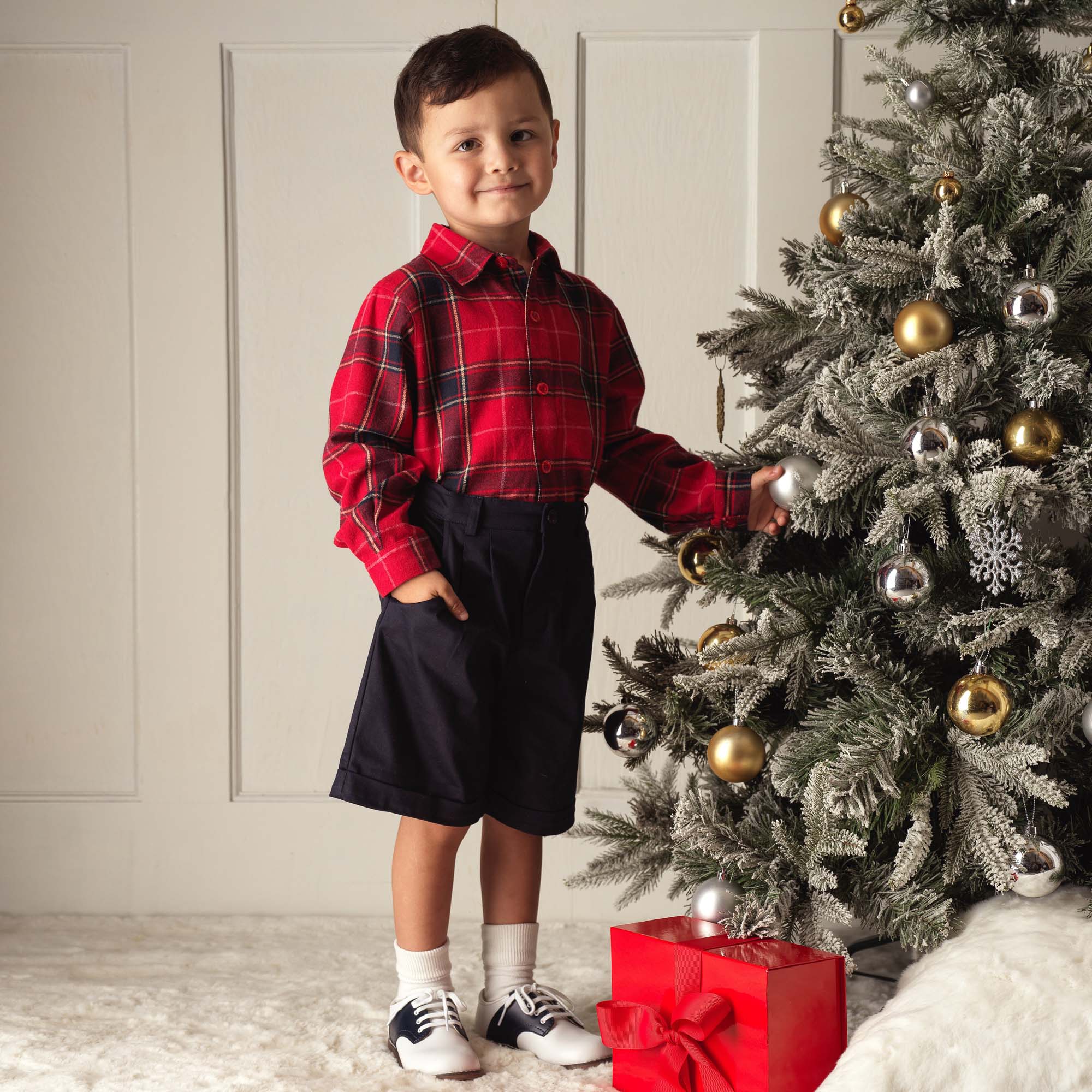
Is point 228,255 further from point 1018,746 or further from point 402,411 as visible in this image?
point 1018,746

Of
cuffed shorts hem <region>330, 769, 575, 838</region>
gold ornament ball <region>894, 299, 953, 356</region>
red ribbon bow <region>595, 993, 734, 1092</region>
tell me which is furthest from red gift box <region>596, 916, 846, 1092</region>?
gold ornament ball <region>894, 299, 953, 356</region>

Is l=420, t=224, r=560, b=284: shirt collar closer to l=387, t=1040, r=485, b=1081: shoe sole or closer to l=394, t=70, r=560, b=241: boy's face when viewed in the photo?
l=394, t=70, r=560, b=241: boy's face

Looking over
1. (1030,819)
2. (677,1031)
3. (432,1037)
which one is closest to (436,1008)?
(432,1037)

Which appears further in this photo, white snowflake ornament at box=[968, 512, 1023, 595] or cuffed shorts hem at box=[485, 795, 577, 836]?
cuffed shorts hem at box=[485, 795, 577, 836]

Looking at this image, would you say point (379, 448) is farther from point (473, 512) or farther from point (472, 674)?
point (472, 674)

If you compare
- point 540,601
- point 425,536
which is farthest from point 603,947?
point 425,536

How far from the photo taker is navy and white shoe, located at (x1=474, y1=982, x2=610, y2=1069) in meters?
1.19

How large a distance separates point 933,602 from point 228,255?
1252 millimetres

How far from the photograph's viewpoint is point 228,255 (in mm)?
1791

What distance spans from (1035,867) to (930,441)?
0.39 meters

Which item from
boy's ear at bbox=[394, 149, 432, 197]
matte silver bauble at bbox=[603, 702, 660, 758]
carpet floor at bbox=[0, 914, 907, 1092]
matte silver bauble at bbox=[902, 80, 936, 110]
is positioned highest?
matte silver bauble at bbox=[902, 80, 936, 110]

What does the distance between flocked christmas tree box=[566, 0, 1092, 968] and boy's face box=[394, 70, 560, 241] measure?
310 millimetres

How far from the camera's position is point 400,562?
1.12m

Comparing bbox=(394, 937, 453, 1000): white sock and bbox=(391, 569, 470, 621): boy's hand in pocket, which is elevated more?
bbox=(391, 569, 470, 621): boy's hand in pocket
